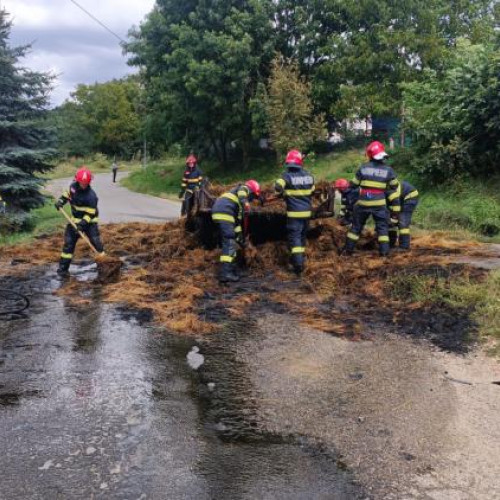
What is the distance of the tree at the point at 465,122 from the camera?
42.1ft

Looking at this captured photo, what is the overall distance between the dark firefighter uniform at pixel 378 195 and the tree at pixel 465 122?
540cm

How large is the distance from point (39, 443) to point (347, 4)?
66.6 feet

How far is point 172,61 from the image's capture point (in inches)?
889

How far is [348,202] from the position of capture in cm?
1018

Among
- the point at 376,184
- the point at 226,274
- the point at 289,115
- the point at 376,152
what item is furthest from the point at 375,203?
the point at 289,115

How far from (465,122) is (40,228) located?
35.6 feet

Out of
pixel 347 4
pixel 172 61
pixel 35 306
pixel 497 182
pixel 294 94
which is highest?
pixel 347 4

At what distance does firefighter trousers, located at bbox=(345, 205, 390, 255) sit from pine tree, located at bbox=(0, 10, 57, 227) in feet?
28.3

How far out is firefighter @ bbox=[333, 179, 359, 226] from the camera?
10039 millimetres

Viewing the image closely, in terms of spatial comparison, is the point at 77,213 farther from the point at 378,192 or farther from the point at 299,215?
the point at 378,192

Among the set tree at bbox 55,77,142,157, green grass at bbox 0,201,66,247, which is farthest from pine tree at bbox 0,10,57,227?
tree at bbox 55,77,142,157

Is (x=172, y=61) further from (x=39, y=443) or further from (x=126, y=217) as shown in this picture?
(x=39, y=443)

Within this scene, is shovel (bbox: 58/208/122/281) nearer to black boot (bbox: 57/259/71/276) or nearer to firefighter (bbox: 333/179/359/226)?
black boot (bbox: 57/259/71/276)

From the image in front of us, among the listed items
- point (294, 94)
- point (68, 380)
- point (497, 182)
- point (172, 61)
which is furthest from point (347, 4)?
point (68, 380)
